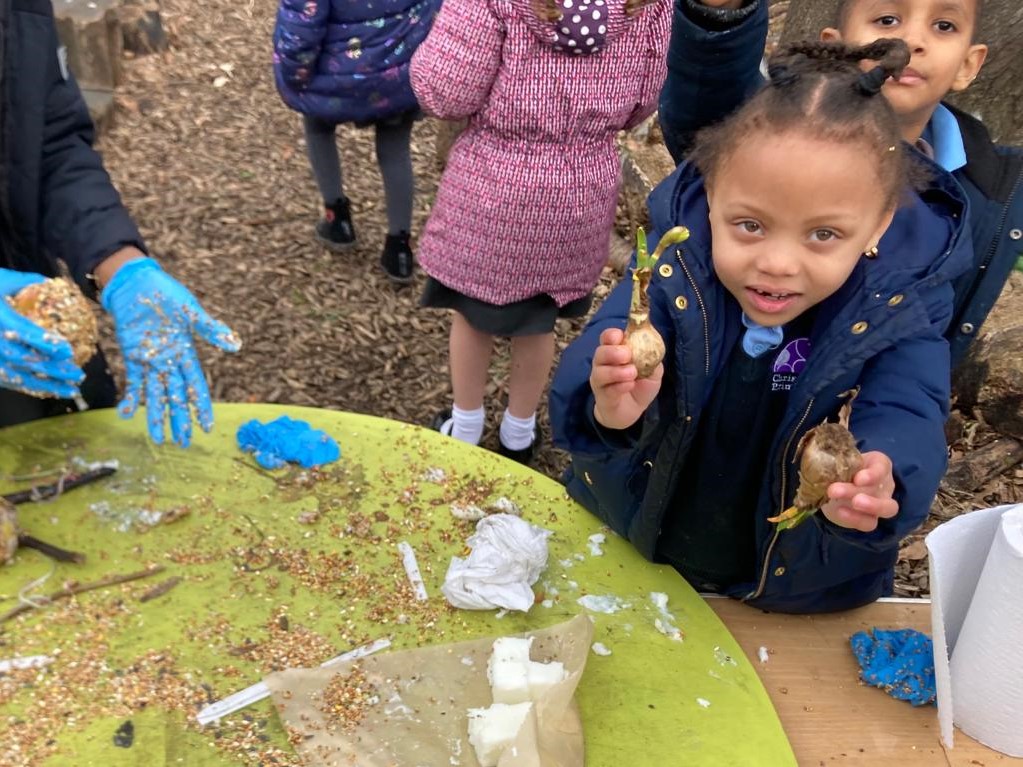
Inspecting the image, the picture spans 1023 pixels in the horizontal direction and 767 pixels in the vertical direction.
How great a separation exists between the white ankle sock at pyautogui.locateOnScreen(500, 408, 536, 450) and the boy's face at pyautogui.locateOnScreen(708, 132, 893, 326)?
1.58 metres

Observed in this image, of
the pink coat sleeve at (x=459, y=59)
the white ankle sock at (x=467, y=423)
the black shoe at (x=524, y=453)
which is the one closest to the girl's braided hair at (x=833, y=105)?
the pink coat sleeve at (x=459, y=59)

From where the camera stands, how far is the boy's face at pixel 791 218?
1163 mm

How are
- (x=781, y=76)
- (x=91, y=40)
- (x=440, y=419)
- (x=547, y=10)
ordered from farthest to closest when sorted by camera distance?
(x=91, y=40), (x=440, y=419), (x=547, y=10), (x=781, y=76)

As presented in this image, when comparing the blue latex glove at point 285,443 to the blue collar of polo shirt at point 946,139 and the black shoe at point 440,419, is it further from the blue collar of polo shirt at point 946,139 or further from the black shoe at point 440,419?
the blue collar of polo shirt at point 946,139

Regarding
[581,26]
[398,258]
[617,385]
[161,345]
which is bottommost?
[398,258]

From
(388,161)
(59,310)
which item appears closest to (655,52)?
(59,310)

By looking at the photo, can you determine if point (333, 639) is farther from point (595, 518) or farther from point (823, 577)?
point (823, 577)

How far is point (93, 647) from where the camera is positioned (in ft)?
4.48

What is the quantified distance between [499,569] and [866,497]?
0.62 m

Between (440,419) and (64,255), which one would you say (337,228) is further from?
(64,255)

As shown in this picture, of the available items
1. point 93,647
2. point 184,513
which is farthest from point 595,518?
point 93,647

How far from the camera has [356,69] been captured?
10.1 feet

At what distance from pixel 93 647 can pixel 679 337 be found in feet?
3.33

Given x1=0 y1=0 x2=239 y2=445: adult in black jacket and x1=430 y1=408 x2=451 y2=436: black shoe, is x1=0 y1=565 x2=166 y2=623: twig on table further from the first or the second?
x1=430 y1=408 x2=451 y2=436: black shoe
